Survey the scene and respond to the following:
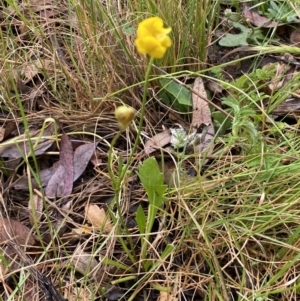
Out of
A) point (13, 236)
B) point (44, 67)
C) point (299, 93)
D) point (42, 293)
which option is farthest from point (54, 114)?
point (299, 93)

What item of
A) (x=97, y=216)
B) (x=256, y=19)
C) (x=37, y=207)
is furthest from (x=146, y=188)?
(x=256, y=19)

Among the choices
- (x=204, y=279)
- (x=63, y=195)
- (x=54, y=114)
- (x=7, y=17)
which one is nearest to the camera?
(x=204, y=279)

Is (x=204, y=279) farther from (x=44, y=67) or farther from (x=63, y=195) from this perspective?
(x=44, y=67)

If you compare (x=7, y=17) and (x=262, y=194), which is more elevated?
(x=7, y=17)

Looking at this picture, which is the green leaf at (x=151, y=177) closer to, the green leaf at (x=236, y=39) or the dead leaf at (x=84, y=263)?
the dead leaf at (x=84, y=263)

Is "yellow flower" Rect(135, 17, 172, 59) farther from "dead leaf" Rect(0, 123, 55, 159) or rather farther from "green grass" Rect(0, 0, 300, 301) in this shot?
"dead leaf" Rect(0, 123, 55, 159)

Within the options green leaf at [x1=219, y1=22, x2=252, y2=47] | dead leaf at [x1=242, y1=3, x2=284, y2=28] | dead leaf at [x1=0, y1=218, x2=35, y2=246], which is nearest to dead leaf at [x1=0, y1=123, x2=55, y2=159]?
dead leaf at [x1=0, y1=218, x2=35, y2=246]
